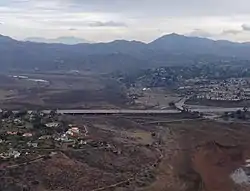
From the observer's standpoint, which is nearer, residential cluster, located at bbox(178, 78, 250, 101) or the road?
the road

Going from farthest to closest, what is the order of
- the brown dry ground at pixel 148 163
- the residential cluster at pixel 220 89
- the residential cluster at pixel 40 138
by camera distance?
the residential cluster at pixel 220 89, the residential cluster at pixel 40 138, the brown dry ground at pixel 148 163

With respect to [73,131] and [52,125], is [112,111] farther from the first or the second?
[73,131]

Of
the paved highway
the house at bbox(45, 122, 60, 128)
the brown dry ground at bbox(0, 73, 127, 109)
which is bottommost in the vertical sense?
the brown dry ground at bbox(0, 73, 127, 109)

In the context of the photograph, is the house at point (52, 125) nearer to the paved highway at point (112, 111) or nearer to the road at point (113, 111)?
the road at point (113, 111)

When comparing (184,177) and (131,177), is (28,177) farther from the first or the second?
(184,177)

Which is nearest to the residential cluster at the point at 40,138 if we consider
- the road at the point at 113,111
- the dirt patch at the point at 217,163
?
the dirt patch at the point at 217,163

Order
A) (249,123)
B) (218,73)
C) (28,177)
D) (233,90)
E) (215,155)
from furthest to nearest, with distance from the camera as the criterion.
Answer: (218,73) → (233,90) → (249,123) → (215,155) → (28,177)

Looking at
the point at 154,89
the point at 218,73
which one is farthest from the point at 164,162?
the point at 218,73

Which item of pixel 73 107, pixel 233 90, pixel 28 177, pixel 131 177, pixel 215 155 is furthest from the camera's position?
pixel 233 90

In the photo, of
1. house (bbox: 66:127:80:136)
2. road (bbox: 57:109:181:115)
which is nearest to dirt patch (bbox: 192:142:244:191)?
house (bbox: 66:127:80:136)

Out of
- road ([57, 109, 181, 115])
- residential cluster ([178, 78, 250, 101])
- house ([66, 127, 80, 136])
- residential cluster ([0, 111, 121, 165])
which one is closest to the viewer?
residential cluster ([0, 111, 121, 165])

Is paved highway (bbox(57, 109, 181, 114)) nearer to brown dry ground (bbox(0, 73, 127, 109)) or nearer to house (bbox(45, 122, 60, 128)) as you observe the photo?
brown dry ground (bbox(0, 73, 127, 109))
